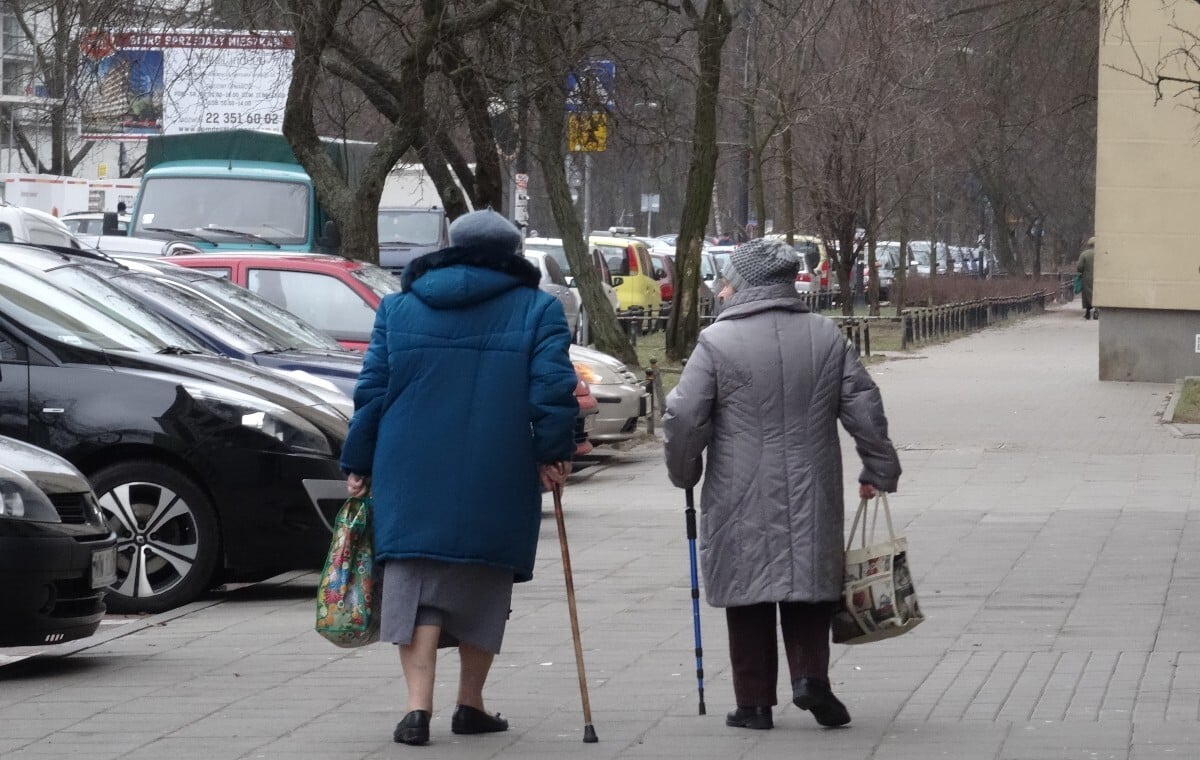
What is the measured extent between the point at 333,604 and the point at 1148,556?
579 cm

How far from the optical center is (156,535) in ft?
29.7

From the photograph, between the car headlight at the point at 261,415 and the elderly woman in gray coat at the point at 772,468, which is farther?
the car headlight at the point at 261,415

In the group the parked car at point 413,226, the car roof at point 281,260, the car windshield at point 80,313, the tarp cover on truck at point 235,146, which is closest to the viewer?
the car windshield at point 80,313

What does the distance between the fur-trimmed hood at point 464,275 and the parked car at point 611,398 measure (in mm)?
9605

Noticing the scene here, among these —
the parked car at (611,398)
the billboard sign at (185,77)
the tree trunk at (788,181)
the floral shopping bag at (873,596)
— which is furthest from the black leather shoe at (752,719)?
the tree trunk at (788,181)

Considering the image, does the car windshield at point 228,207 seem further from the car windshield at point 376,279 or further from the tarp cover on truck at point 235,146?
the car windshield at point 376,279

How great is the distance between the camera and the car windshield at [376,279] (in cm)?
1430

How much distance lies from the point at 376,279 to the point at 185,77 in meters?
8.37

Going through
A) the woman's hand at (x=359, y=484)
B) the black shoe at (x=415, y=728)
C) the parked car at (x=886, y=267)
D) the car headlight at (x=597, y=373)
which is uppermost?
the woman's hand at (x=359, y=484)

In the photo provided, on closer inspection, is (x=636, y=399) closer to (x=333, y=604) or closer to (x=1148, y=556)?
(x=1148, y=556)

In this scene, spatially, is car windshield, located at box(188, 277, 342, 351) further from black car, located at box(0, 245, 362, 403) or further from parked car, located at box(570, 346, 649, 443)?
parked car, located at box(570, 346, 649, 443)

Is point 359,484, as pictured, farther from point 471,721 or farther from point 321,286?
point 321,286

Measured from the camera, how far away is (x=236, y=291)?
12539mm

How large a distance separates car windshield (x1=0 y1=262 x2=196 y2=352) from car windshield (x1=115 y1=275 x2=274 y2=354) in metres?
0.57
